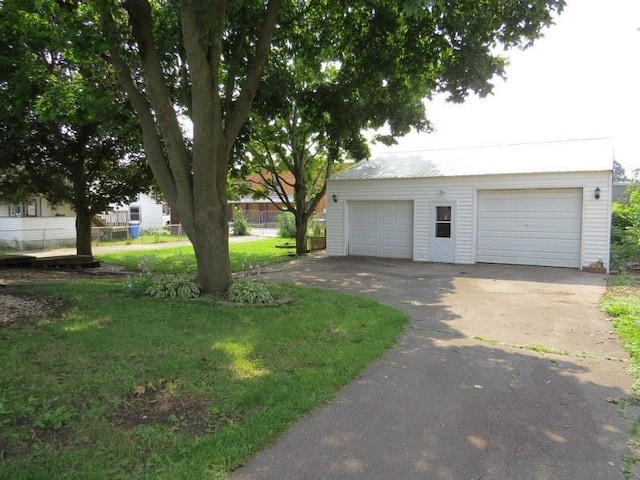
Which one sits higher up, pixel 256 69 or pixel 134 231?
pixel 256 69

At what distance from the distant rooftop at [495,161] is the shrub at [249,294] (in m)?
9.32

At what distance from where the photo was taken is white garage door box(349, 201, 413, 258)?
16922mm

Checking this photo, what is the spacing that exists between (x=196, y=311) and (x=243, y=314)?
754 mm

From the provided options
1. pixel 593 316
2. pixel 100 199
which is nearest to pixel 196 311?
pixel 593 316

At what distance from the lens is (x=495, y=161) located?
1602 cm

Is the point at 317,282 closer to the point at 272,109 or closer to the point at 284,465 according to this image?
the point at 272,109

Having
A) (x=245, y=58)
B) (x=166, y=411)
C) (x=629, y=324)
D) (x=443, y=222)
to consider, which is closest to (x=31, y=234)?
(x=245, y=58)

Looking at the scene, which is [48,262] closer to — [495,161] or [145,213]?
[495,161]

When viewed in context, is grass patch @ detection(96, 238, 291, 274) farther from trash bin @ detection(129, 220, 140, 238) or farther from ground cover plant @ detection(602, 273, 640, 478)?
trash bin @ detection(129, 220, 140, 238)

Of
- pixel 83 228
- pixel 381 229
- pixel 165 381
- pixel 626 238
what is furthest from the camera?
pixel 381 229

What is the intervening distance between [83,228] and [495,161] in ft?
45.7

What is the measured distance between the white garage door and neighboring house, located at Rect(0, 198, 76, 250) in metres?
15.0

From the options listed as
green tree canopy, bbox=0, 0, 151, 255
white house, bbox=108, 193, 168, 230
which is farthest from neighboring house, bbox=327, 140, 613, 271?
white house, bbox=108, 193, 168, 230

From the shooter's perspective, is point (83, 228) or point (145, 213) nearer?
point (83, 228)
